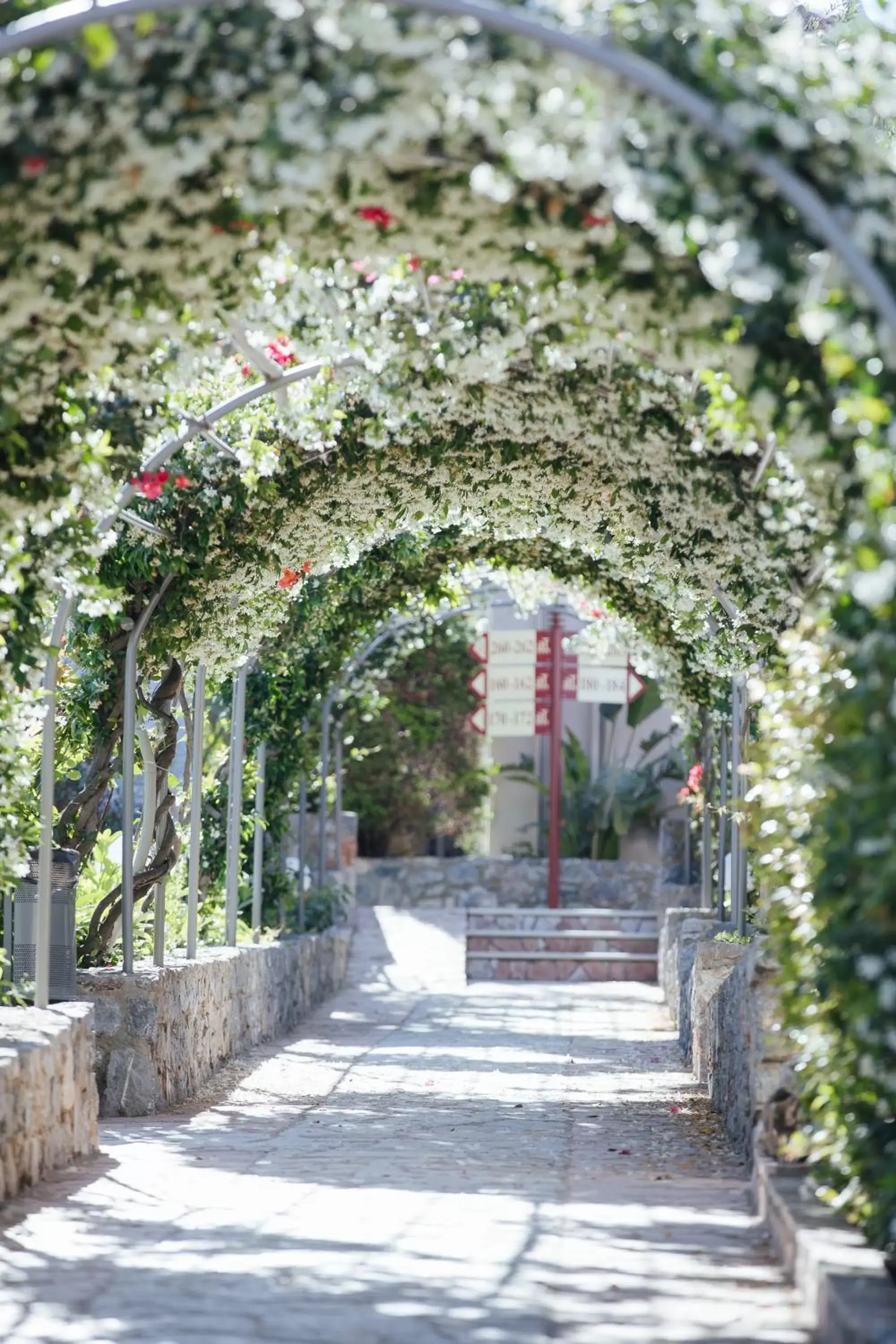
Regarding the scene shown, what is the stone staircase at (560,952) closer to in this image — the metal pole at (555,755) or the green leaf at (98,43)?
the metal pole at (555,755)

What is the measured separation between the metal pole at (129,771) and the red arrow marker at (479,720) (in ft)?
38.3

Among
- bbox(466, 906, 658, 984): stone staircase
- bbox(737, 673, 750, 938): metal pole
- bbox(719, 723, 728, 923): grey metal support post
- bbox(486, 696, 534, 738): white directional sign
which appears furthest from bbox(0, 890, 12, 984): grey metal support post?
bbox(486, 696, 534, 738): white directional sign

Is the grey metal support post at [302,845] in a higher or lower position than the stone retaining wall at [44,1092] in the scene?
higher

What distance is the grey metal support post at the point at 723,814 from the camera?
10.6 meters

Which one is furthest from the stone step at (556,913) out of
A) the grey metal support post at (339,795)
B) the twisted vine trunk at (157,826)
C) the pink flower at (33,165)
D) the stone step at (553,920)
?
the pink flower at (33,165)

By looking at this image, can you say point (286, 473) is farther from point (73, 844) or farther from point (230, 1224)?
point (230, 1224)

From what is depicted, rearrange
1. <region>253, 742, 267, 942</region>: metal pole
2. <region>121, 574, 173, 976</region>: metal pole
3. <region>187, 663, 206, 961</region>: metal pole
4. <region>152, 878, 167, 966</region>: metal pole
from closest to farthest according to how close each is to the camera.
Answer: <region>121, 574, 173, 976</region>: metal pole
<region>152, 878, 167, 966</region>: metal pole
<region>187, 663, 206, 961</region>: metal pole
<region>253, 742, 267, 942</region>: metal pole

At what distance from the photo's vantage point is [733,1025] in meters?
7.09

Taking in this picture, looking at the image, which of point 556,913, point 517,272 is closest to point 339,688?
point 556,913

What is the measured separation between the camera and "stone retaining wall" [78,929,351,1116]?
794 cm

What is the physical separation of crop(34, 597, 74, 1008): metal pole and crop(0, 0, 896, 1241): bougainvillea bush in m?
0.35

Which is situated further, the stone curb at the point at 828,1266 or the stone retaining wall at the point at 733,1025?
the stone retaining wall at the point at 733,1025

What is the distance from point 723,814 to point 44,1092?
5175 millimetres

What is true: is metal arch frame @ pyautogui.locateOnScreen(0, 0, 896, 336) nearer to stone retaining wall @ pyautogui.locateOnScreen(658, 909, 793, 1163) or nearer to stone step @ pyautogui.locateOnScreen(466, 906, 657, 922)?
stone retaining wall @ pyautogui.locateOnScreen(658, 909, 793, 1163)
